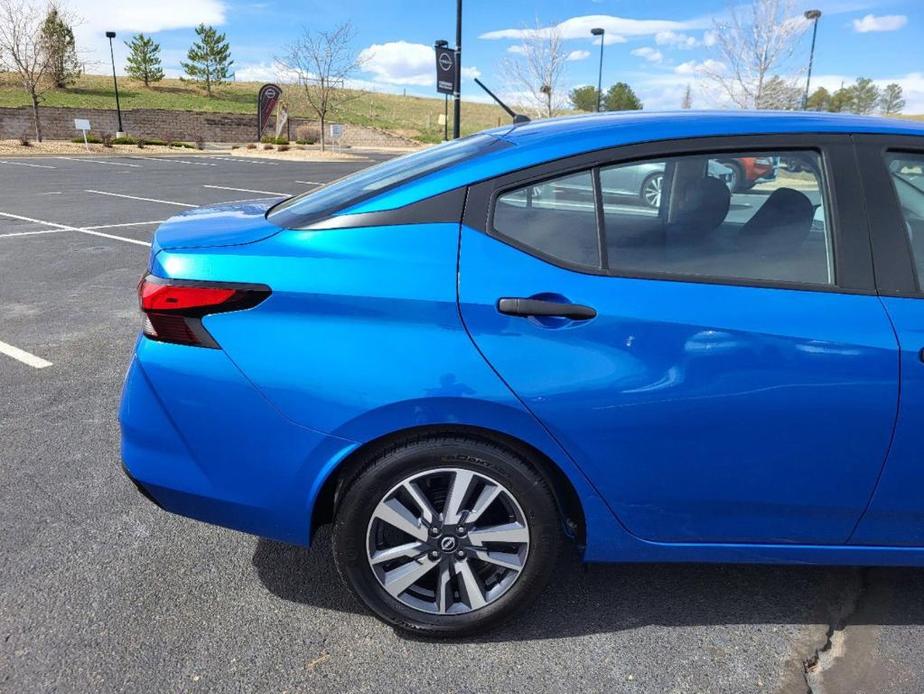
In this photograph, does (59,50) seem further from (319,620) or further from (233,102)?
(319,620)

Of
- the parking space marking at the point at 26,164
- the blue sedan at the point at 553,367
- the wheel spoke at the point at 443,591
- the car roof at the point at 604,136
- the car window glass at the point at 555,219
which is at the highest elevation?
the car roof at the point at 604,136

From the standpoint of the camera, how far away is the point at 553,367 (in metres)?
2.03

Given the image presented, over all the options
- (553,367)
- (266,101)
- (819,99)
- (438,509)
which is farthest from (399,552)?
(819,99)

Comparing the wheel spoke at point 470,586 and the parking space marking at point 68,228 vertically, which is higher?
the parking space marking at point 68,228

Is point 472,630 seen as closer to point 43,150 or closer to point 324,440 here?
point 324,440

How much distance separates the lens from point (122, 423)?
2283 millimetres

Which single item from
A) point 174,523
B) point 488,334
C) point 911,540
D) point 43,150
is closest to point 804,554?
point 911,540

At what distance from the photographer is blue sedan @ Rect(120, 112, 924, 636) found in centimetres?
204

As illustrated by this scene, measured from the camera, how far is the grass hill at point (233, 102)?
53.8 m

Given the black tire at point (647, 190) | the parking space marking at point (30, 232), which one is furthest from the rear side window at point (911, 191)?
the parking space marking at point (30, 232)

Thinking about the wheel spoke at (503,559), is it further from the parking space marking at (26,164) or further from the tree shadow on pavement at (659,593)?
the parking space marking at (26,164)

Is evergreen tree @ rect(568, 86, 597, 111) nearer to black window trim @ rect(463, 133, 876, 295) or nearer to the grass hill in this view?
the grass hill

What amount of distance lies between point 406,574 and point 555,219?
121 cm

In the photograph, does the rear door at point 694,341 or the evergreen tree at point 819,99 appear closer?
the rear door at point 694,341
